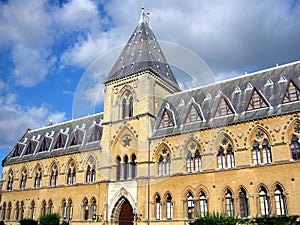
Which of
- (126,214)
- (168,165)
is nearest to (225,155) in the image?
(168,165)

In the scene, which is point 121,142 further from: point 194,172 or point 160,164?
point 194,172

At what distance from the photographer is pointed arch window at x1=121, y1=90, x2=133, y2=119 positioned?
3353 cm

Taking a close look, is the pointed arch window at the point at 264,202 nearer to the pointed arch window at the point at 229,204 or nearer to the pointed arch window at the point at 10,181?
the pointed arch window at the point at 229,204

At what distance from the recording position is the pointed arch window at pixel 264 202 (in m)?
23.5

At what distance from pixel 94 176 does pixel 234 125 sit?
16.2 m

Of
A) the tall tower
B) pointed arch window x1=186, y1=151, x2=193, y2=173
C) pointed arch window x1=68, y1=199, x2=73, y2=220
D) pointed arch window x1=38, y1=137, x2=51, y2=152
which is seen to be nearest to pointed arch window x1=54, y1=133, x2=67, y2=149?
pointed arch window x1=38, y1=137, x2=51, y2=152

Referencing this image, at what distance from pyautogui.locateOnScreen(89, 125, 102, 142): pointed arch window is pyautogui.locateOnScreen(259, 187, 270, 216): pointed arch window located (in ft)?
62.1

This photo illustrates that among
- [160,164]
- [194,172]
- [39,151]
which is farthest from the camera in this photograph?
[39,151]

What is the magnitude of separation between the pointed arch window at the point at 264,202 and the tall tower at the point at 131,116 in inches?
397

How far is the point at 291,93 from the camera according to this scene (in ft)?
83.6

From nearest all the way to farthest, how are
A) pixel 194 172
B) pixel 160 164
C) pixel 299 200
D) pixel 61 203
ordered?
pixel 299 200 < pixel 194 172 < pixel 160 164 < pixel 61 203

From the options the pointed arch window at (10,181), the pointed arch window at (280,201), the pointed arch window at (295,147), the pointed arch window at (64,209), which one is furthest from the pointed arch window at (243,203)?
the pointed arch window at (10,181)

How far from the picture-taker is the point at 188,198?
90.1 feet

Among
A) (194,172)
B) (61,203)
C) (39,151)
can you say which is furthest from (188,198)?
(39,151)
